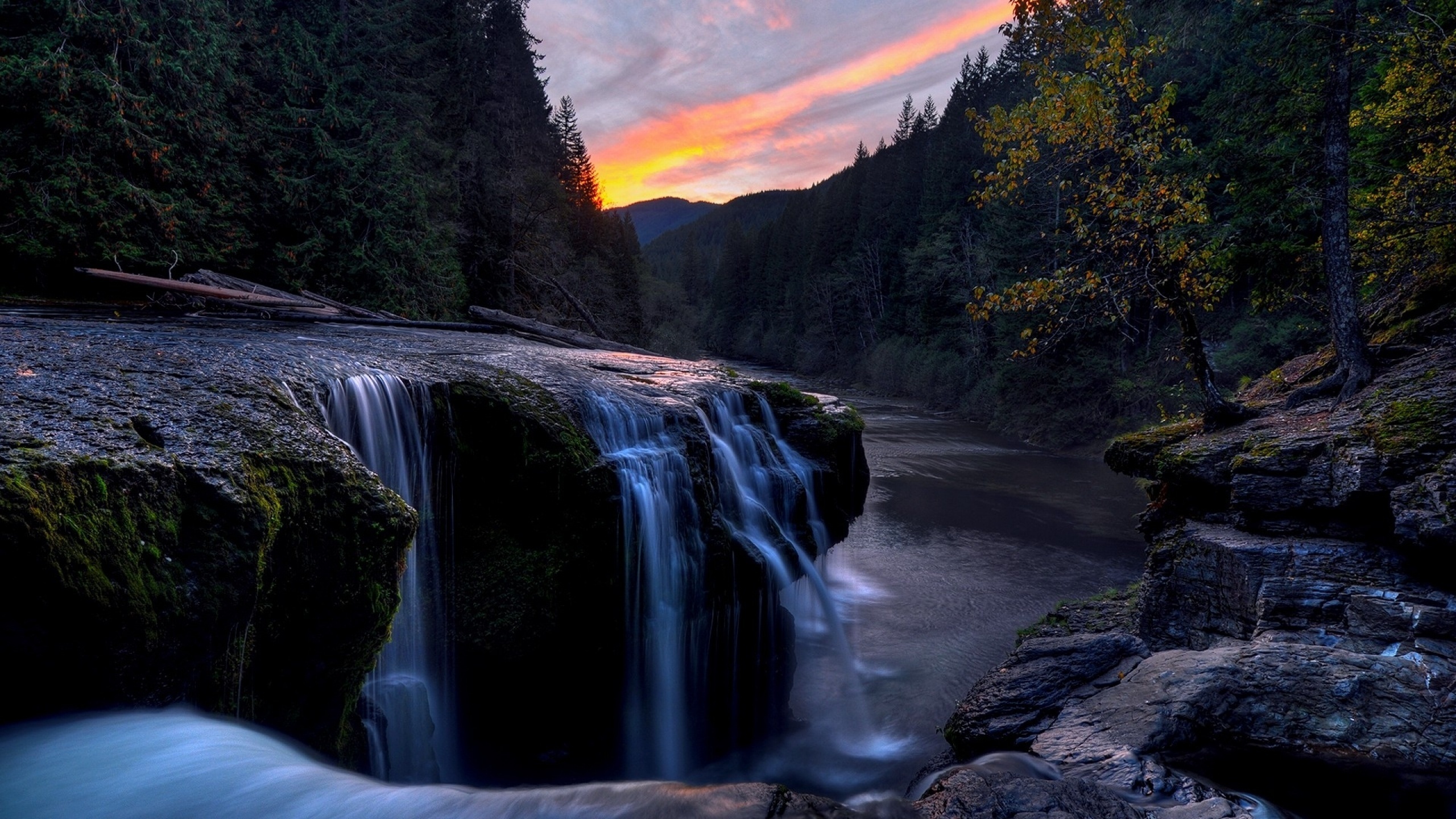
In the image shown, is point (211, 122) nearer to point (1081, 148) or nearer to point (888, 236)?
point (1081, 148)

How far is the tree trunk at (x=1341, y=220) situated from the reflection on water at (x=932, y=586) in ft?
18.4

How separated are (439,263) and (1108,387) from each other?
25610 mm

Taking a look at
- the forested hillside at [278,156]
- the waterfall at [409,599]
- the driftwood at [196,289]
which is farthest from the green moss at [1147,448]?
the forested hillside at [278,156]

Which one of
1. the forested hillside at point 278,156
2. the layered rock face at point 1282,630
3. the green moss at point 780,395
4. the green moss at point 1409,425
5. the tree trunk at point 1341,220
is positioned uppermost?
the forested hillside at point 278,156

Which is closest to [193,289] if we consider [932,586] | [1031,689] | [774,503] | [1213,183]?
[774,503]

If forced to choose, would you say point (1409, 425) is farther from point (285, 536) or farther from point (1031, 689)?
point (285, 536)

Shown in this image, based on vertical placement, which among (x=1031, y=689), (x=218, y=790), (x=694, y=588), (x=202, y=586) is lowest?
(x=1031, y=689)

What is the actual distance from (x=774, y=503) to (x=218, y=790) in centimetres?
716

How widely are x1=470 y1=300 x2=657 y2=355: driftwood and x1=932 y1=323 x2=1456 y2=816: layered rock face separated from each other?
1052 centimetres

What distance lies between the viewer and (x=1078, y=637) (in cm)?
634

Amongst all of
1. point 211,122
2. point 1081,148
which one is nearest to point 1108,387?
point 1081,148

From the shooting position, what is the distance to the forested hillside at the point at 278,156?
11.7 metres

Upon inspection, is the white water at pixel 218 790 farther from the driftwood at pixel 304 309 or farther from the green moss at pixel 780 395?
the driftwood at pixel 304 309

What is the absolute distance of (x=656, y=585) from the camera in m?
7.18
